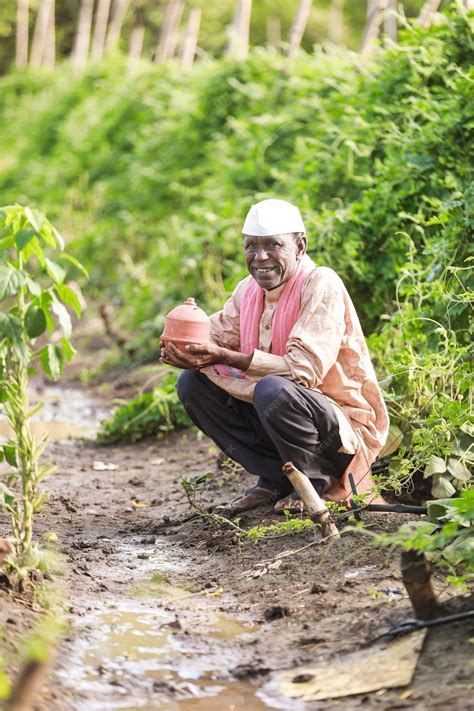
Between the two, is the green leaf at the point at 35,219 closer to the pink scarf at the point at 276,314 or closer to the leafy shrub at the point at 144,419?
the pink scarf at the point at 276,314

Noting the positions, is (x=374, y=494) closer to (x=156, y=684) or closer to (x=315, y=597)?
(x=315, y=597)

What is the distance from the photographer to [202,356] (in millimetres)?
4547

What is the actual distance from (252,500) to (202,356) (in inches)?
33.8

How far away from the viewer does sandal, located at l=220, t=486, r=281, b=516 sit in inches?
196

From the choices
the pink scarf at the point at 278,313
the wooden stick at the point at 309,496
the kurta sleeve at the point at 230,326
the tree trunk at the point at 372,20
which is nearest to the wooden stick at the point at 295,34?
the tree trunk at the point at 372,20

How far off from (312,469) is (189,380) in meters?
0.76

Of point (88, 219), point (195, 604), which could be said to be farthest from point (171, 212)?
point (195, 604)

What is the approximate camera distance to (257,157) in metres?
10.2

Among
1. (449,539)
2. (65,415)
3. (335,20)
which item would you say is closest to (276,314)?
(449,539)

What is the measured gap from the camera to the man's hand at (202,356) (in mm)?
4531

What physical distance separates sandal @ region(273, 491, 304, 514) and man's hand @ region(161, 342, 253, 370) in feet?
2.22

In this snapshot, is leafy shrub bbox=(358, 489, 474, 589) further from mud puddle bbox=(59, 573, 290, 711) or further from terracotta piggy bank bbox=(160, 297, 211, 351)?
terracotta piggy bank bbox=(160, 297, 211, 351)

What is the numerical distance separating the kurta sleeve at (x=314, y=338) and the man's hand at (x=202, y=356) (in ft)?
0.19

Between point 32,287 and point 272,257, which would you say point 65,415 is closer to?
point 272,257
